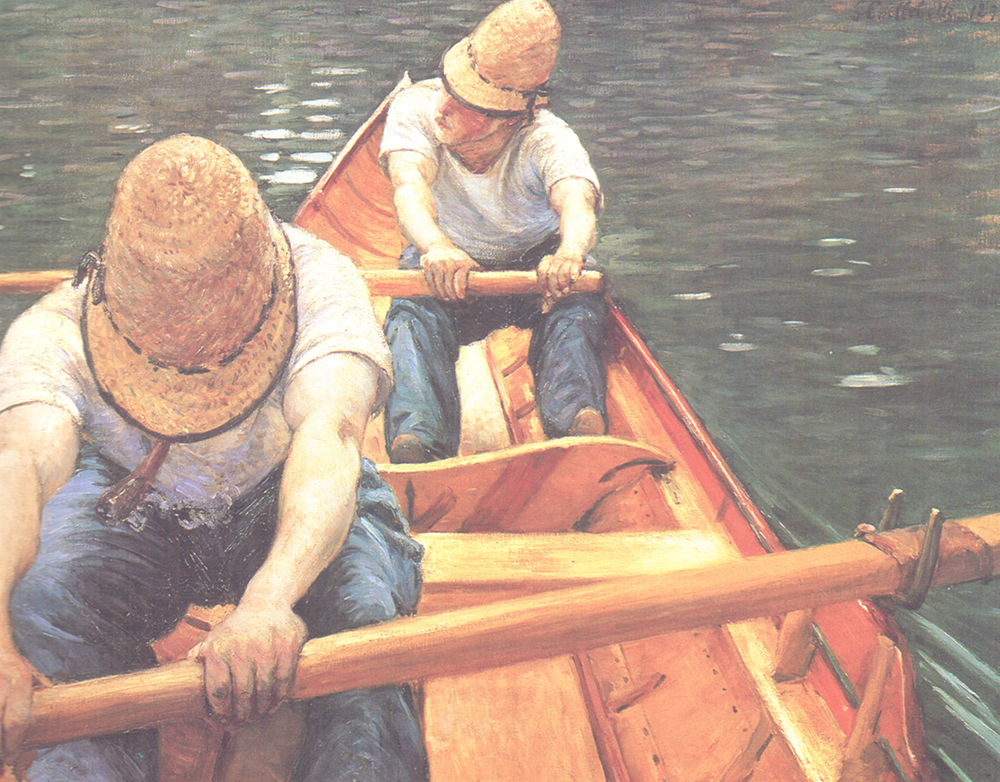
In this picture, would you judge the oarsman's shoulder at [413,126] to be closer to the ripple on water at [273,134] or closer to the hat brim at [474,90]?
the hat brim at [474,90]

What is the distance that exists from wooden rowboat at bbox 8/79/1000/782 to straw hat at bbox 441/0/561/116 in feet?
1.39

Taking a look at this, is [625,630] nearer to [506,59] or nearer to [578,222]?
[578,222]

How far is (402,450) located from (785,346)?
2218 millimetres

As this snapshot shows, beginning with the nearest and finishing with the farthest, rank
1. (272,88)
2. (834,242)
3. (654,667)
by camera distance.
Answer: (654,667) < (272,88) < (834,242)

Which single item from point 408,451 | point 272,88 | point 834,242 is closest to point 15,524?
point 408,451

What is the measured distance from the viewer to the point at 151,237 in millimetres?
888

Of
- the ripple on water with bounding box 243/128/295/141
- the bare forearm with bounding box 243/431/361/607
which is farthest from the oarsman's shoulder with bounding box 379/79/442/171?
the bare forearm with bounding box 243/431/361/607

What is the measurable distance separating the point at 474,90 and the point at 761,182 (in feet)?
9.60

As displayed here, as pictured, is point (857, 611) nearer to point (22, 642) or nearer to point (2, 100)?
point (22, 642)

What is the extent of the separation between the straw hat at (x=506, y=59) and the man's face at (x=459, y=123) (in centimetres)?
3

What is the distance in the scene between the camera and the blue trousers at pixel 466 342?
1.83 meters

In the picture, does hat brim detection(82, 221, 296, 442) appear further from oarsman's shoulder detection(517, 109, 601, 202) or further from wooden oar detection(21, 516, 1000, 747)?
oarsman's shoulder detection(517, 109, 601, 202)

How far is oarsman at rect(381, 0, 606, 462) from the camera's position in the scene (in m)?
1.88

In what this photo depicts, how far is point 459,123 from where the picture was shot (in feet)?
6.56
